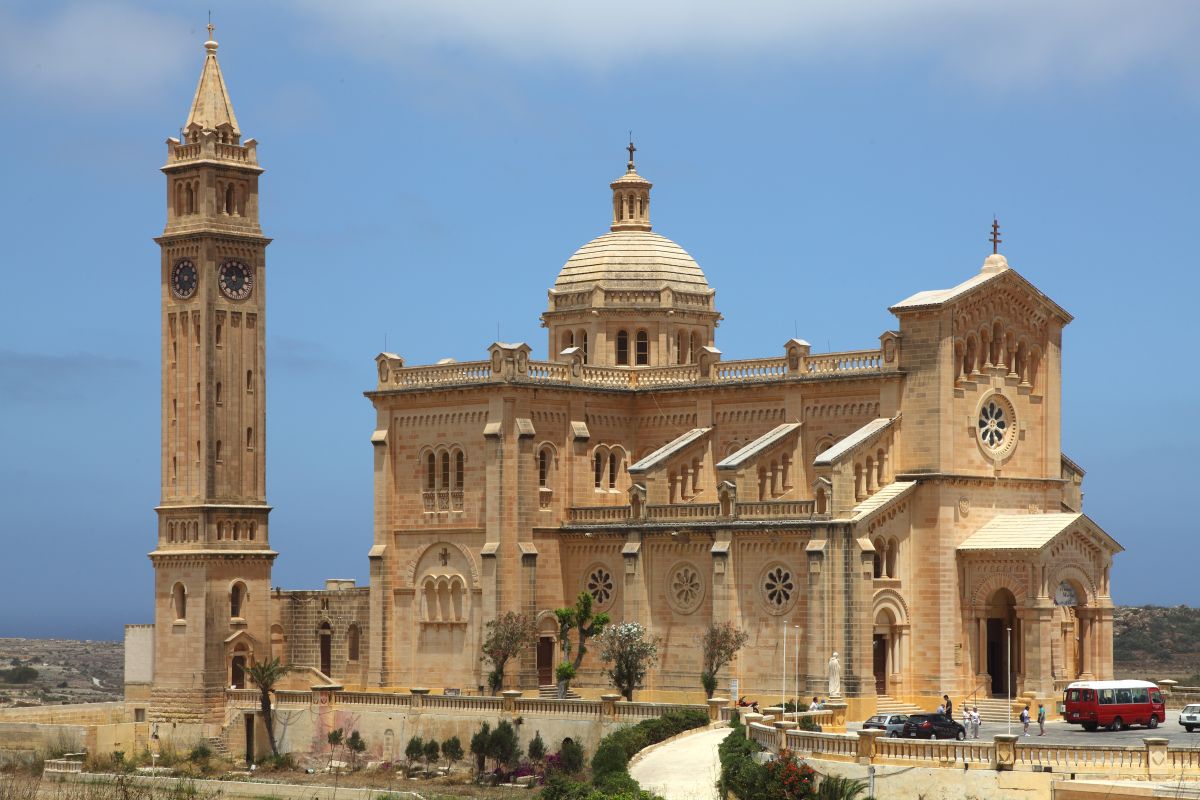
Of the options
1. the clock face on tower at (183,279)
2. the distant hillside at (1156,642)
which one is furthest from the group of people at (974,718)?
the distant hillside at (1156,642)

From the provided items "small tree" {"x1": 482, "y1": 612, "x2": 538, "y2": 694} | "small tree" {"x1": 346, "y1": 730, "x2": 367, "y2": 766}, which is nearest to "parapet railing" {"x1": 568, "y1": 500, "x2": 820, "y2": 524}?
"small tree" {"x1": 482, "y1": 612, "x2": 538, "y2": 694}

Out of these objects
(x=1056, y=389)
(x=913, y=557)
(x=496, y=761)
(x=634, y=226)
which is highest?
(x=634, y=226)

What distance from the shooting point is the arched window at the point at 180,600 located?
89.1m

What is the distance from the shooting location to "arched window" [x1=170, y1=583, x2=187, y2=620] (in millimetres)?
89062

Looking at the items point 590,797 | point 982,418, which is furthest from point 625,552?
point 590,797

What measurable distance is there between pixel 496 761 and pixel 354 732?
712cm

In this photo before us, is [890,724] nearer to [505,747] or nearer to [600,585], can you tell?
[505,747]

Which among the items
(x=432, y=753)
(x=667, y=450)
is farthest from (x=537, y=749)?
(x=667, y=450)

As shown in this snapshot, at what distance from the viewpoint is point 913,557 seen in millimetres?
78312

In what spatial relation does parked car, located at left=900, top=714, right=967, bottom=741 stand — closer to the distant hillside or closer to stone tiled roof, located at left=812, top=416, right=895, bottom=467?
stone tiled roof, located at left=812, top=416, right=895, bottom=467

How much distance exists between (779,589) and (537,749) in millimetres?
9425

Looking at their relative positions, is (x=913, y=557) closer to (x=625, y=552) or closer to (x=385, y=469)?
(x=625, y=552)

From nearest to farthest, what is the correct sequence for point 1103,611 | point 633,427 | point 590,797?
point 590,797
point 1103,611
point 633,427

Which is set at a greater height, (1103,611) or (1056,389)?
(1056,389)
